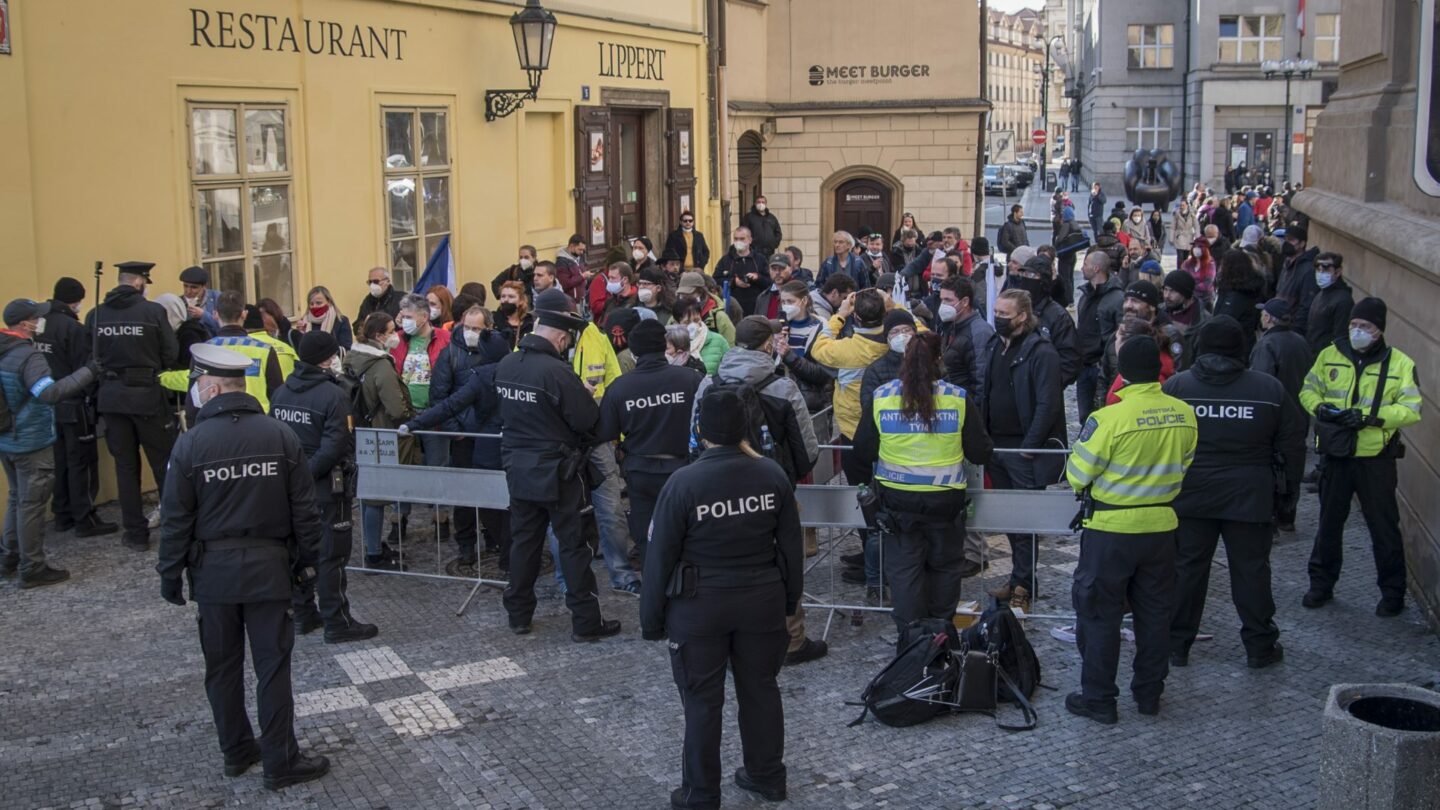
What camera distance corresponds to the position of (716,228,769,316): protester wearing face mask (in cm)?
1653

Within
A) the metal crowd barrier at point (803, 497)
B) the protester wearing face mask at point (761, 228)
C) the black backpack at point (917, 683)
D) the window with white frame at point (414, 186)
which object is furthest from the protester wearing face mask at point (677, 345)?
the protester wearing face mask at point (761, 228)

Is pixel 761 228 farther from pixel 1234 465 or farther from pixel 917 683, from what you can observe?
pixel 917 683

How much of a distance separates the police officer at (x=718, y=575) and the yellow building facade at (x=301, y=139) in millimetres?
6570

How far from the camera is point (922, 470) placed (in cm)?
754

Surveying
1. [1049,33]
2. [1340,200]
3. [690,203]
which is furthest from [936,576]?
[1049,33]

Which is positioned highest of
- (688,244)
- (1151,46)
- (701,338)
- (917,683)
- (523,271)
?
(1151,46)

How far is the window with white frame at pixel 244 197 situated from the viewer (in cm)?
1185

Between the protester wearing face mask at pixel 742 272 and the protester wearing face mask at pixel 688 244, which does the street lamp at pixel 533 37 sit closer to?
the protester wearing face mask at pixel 742 272

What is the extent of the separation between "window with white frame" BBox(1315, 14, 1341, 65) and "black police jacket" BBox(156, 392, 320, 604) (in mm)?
57397

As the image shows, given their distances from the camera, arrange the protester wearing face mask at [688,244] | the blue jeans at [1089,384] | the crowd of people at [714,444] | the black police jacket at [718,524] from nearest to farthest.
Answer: the black police jacket at [718,524] < the crowd of people at [714,444] < the blue jeans at [1089,384] < the protester wearing face mask at [688,244]

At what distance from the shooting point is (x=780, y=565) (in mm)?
6082

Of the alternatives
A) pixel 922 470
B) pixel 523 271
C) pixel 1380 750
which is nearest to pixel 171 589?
pixel 922 470

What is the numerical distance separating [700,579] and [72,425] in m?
6.34

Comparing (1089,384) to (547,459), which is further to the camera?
(1089,384)
